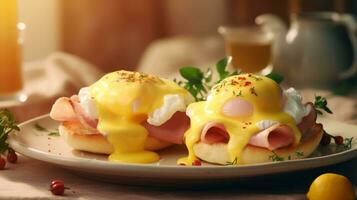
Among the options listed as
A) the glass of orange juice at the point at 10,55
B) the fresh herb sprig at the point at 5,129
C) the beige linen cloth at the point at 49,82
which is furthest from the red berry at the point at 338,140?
the glass of orange juice at the point at 10,55

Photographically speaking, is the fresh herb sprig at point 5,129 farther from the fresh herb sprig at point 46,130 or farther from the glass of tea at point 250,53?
the glass of tea at point 250,53

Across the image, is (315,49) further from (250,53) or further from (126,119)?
(126,119)

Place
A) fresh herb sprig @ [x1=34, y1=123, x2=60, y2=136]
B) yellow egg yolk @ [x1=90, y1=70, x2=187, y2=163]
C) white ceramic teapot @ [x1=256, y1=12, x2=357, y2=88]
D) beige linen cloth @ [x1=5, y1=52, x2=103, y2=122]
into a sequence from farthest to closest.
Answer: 1. white ceramic teapot @ [x1=256, y1=12, x2=357, y2=88]
2. beige linen cloth @ [x1=5, y1=52, x2=103, y2=122]
3. fresh herb sprig @ [x1=34, y1=123, x2=60, y2=136]
4. yellow egg yolk @ [x1=90, y1=70, x2=187, y2=163]

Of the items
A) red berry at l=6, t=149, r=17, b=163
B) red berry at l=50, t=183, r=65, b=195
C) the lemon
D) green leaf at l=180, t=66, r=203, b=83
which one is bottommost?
red berry at l=6, t=149, r=17, b=163

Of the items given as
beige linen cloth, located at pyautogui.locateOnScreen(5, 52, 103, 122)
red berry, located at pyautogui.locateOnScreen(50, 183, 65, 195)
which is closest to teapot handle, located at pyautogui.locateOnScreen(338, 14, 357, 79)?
beige linen cloth, located at pyautogui.locateOnScreen(5, 52, 103, 122)

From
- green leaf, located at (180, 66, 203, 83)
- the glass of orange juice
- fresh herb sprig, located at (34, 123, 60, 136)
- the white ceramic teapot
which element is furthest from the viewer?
the white ceramic teapot

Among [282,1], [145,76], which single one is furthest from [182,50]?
[145,76]

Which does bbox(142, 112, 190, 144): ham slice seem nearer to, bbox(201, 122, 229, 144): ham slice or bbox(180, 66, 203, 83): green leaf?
bbox(201, 122, 229, 144): ham slice
